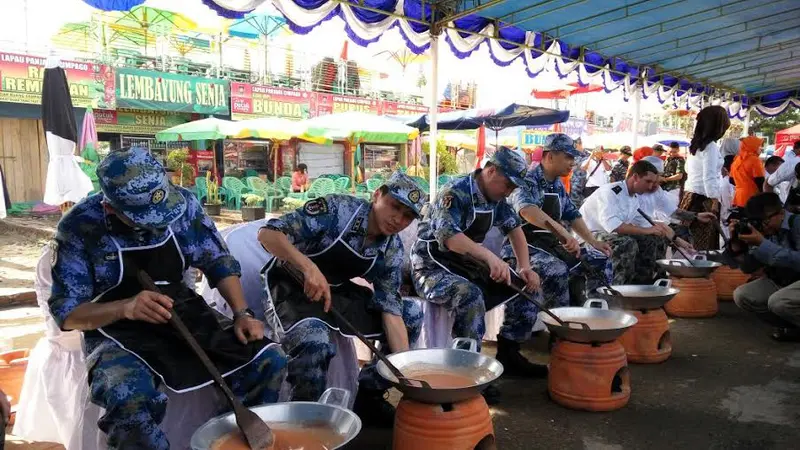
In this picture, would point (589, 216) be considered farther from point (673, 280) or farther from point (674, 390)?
point (674, 390)

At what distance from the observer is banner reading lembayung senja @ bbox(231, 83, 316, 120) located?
15133mm

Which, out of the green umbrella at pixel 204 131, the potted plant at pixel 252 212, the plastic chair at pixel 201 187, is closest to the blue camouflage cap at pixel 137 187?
the potted plant at pixel 252 212


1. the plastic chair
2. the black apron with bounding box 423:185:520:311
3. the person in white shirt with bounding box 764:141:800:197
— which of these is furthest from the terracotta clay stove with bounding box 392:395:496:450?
the plastic chair

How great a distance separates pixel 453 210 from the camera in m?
3.18

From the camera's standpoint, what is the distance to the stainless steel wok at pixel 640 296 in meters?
3.45

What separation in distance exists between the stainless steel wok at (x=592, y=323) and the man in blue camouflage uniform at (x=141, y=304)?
57.1 inches

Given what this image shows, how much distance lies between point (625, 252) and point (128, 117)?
12301 millimetres

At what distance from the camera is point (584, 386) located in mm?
2871

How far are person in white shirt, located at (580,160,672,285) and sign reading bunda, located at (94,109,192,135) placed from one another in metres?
Answer: 11.8

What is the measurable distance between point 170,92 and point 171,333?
13.2 metres

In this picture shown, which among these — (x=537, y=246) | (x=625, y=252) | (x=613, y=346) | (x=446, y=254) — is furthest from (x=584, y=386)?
(x=625, y=252)

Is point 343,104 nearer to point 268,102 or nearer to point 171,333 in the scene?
point 268,102

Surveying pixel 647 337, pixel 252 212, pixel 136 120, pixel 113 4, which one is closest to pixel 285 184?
pixel 252 212

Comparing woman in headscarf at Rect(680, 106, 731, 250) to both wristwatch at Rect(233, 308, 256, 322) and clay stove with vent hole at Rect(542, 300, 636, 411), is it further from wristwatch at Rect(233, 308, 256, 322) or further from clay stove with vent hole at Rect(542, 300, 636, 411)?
wristwatch at Rect(233, 308, 256, 322)
